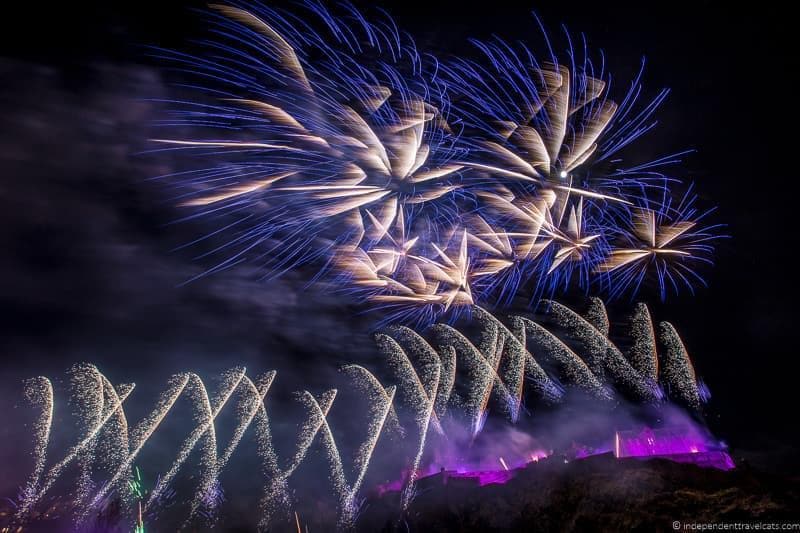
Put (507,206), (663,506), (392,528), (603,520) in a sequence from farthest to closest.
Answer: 1. (392,528)
2. (603,520)
3. (663,506)
4. (507,206)

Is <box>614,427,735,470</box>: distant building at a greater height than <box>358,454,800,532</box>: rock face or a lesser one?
greater

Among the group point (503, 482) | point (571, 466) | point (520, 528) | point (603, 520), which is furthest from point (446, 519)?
point (603, 520)

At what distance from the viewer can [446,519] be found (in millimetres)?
42156

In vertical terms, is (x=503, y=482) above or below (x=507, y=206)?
below

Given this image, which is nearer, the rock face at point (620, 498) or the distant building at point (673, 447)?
the rock face at point (620, 498)

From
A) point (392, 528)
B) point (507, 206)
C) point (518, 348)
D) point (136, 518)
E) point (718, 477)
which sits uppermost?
point (507, 206)

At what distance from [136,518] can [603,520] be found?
45.6 m

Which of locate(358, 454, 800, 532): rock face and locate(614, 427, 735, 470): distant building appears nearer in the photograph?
locate(358, 454, 800, 532): rock face

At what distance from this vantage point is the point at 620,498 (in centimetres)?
2519

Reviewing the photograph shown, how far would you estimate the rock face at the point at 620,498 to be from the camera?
21.0 m

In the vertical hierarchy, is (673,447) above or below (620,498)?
above

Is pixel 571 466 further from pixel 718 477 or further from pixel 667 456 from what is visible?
pixel 718 477

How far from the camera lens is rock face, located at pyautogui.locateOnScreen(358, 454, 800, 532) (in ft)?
68.8

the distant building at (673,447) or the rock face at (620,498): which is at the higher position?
the distant building at (673,447)
